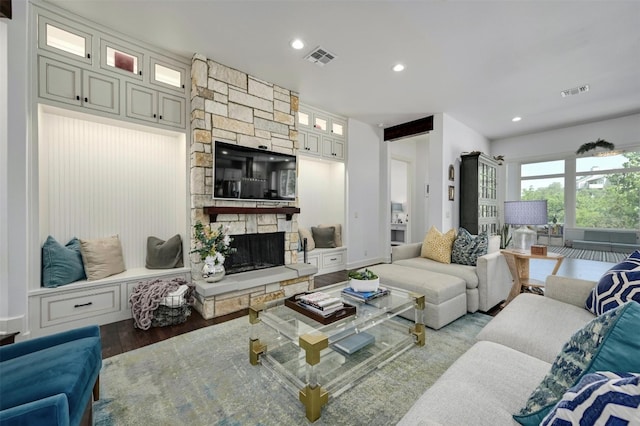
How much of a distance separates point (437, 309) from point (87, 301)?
3370 mm

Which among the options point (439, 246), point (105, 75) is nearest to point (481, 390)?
point (439, 246)

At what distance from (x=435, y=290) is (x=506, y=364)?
1272 millimetres

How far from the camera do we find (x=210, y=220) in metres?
3.16

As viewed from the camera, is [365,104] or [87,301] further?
[365,104]

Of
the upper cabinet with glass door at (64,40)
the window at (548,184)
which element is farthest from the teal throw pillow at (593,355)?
the window at (548,184)

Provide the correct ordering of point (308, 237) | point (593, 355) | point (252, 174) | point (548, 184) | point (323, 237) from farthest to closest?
1. point (548, 184)
2. point (323, 237)
3. point (308, 237)
4. point (252, 174)
5. point (593, 355)

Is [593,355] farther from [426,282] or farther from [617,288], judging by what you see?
[426,282]

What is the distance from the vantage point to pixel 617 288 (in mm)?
1601

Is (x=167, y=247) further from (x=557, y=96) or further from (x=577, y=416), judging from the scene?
(x=557, y=96)

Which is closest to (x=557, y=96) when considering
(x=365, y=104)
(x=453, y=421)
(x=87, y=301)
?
(x=365, y=104)

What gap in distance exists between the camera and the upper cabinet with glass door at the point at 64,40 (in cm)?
236

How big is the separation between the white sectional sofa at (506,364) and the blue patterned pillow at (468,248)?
108 centimetres

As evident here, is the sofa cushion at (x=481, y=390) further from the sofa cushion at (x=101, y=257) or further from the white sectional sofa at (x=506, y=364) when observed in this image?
the sofa cushion at (x=101, y=257)

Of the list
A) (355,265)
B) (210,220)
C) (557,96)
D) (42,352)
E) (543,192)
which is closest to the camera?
(42,352)
